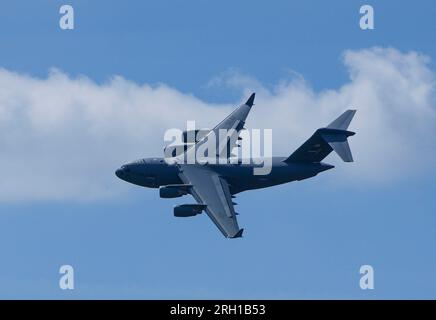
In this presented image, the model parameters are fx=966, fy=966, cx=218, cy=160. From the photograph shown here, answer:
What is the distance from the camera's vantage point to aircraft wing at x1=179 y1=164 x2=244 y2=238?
308 ft

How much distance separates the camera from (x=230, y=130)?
112312 millimetres

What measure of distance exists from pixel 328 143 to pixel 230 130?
47.1ft

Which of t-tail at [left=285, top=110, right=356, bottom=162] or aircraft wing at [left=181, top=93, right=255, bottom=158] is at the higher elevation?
aircraft wing at [left=181, top=93, right=255, bottom=158]

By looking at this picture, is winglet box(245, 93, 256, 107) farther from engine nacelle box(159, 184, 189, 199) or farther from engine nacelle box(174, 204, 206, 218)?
engine nacelle box(174, 204, 206, 218)

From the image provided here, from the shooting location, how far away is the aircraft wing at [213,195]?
308ft

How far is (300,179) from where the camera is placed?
4210 inches

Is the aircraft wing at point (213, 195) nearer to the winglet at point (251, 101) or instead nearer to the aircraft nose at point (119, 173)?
the aircraft nose at point (119, 173)

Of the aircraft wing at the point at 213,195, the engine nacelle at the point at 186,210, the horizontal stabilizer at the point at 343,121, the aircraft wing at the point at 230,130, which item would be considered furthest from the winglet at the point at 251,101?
the engine nacelle at the point at 186,210

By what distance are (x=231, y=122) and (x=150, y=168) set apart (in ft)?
44.4

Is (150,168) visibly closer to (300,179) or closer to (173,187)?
(173,187)

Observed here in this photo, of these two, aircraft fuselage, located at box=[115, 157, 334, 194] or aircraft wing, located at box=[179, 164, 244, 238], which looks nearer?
aircraft wing, located at box=[179, 164, 244, 238]

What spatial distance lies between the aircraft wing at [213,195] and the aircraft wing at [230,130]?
16.5ft

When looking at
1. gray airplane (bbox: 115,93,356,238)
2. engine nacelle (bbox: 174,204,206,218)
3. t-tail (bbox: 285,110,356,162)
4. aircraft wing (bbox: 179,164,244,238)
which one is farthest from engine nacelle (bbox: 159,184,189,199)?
t-tail (bbox: 285,110,356,162)
